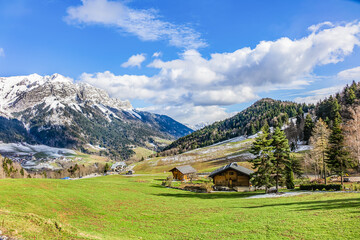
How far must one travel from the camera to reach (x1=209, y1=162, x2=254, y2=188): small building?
68.9 metres

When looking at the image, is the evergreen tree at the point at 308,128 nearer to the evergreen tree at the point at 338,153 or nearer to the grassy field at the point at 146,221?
the evergreen tree at the point at 338,153

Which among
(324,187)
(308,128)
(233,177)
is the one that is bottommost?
(233,177)

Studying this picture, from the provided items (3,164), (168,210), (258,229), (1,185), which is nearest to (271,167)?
(168,210)

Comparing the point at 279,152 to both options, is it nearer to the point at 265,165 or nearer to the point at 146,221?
the point at 265,165

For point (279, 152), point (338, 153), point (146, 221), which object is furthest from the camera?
point (338, 153)

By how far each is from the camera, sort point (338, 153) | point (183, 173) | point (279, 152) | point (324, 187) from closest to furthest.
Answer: point (324, 187), point (279, 152), point (338, 153), point (183, 173)

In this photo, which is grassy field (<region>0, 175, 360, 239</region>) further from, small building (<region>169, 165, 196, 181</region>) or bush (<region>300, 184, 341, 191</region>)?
small building (<region>169, 165, 196, 181</region>)

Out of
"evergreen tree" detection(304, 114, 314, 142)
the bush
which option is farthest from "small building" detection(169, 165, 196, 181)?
"evergreen tree" detection(304, 114, 314, 142)

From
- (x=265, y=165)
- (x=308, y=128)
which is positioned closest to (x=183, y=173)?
(x=265, y=165)

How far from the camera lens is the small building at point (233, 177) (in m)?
68.9

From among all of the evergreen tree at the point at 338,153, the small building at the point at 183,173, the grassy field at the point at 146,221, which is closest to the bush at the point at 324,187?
the evergreen tree at the point at 338,153

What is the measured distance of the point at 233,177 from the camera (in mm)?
70375

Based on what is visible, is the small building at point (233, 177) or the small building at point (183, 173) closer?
the small building at point (233, 177)

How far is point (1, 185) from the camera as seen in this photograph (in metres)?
34.3
